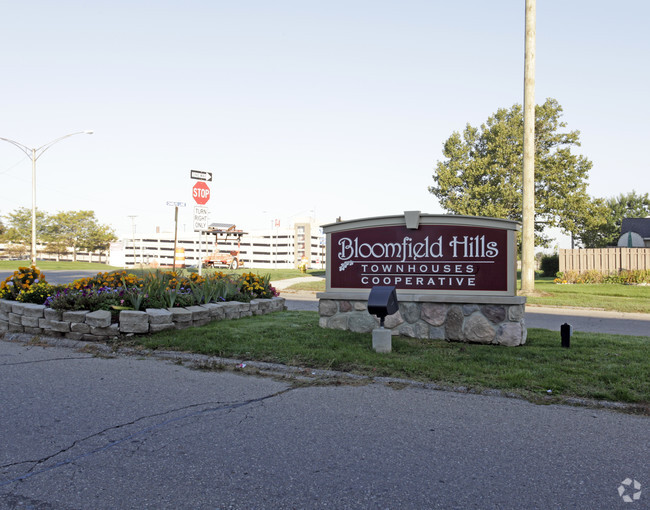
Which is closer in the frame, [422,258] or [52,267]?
[422,258]

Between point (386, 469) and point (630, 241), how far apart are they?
36536 mm

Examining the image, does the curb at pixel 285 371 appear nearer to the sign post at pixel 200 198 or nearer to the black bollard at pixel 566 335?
the black bollard at pixel 566 335

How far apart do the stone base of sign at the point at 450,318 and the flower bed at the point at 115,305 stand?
2.62m

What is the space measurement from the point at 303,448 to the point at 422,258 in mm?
4944

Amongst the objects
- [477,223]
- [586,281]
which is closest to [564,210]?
[586,281]

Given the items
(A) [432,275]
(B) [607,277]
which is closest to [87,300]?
(A) [432,275]

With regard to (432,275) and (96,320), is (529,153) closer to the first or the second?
(432,275)

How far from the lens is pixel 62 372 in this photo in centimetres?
607

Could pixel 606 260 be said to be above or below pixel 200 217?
below

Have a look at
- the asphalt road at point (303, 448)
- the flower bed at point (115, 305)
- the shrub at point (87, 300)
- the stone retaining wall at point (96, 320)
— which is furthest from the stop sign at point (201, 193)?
the asphalt road at point (303, 448)

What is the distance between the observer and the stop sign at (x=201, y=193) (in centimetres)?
1262

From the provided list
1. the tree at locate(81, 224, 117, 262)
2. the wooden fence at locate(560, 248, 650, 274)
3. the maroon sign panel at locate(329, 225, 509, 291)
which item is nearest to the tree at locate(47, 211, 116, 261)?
the tree at locate(81, 224, 117, 262)

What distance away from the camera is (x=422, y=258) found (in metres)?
8.14

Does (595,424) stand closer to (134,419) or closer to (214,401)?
(214,401)
